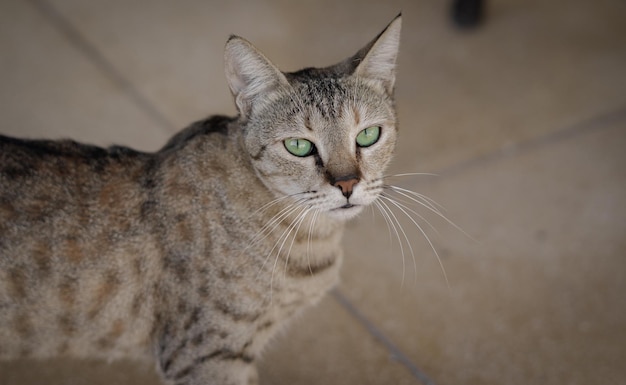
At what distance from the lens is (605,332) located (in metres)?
3.41

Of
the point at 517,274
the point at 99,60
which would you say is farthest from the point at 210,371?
the point at 99,60

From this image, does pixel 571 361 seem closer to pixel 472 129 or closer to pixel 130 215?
pixel 472 129


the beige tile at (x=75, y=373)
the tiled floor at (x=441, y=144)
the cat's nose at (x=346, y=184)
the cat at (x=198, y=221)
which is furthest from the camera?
the tiled floor at (x=441, y=144)

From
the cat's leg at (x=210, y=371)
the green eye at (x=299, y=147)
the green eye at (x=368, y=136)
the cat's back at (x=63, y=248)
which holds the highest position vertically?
the green eye at (x=368, y=136)

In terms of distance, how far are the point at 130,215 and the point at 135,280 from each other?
25cm

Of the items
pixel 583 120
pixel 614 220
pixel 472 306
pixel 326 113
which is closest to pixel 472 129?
pixel 583 120

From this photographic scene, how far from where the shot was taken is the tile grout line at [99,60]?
463cm

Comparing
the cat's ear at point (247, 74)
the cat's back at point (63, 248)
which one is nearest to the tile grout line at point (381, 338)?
the cat's back at point (63, 248)

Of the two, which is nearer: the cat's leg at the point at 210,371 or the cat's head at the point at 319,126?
the cat's head at the point at 319,126

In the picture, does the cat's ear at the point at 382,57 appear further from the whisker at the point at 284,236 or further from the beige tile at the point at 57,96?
the beige tile at the point at 57,96

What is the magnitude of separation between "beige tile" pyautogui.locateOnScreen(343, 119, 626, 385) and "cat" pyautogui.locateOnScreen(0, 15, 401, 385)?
3.14 feet

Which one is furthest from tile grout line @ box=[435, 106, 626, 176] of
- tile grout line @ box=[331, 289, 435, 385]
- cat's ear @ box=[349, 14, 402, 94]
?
cat's ear @ box=[349, 14, 402, 94]

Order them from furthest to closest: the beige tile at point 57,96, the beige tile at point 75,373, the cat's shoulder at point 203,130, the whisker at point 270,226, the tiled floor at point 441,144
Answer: the beige tile at point 57,96
the tiled floor at point 441,144
the beige tile at point 75,373
the cat's shoulder at point 203,130
the whisker at point 270,226

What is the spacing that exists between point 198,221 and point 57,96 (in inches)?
98.2
